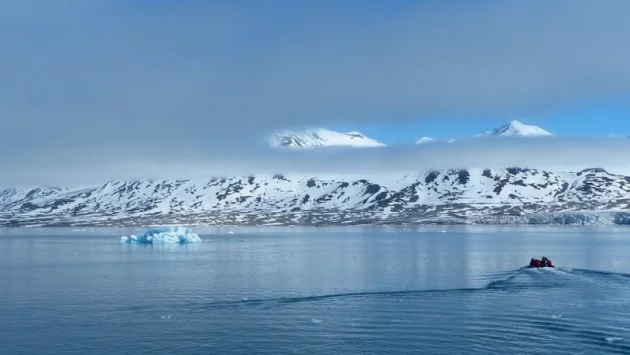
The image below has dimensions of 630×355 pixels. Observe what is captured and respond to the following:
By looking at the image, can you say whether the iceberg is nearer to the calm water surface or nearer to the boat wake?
the calm water surface

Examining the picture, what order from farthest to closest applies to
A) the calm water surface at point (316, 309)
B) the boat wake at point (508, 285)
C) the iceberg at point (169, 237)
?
1. the iceberg at point (169, 237)
2. the boat wake at point (508, 285)
3. the calm water surface at point (316, 309)

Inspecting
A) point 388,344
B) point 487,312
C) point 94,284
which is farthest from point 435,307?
point 94,284

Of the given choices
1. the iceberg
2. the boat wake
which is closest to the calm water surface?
the boat wake

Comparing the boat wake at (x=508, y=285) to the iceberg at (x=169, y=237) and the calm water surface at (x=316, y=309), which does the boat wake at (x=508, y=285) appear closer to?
the calm water surface at (x=316, y=309)

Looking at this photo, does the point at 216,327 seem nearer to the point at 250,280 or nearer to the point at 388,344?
the point at 388,344

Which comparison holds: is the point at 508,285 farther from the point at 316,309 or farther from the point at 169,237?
the point at 169,237

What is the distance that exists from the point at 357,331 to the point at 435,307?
6.40 m

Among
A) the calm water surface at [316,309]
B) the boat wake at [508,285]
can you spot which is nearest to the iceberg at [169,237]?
the calm water surface at [316,309]

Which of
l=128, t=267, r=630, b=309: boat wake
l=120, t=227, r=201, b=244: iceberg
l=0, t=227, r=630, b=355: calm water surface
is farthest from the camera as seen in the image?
l=120, t=227, r=201, b=244: iceberg

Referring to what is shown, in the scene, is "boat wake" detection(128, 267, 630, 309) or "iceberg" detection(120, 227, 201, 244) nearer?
"boat wake" detection(128, 267, 630, 309)

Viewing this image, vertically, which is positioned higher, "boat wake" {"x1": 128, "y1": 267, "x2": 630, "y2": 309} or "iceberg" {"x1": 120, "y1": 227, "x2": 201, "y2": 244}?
"iceberg" {"x1": 120, "y1": 227, "x2": 201, "y2": 244}

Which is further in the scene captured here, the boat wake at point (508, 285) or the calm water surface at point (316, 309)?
the boat wake at point (508, 285)

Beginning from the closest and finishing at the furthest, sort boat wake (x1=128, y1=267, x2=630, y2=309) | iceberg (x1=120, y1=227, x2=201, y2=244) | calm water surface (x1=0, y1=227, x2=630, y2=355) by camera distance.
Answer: calm water surface (x1=0, y1=227, x2=630, y2=355)
boat wake (x1=128, y1=267, x2=630, y2=309)
iceberg (x1=120, y1=227, x2=201, y2=244)

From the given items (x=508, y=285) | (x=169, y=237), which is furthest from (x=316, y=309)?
(x=169, y=237)
